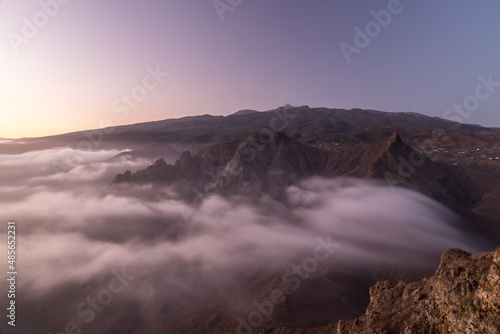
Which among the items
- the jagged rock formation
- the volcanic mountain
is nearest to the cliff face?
the volcanic mountain

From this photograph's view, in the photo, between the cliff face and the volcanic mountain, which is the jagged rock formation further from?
the cliff face

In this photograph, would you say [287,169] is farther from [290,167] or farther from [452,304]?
[452,304]

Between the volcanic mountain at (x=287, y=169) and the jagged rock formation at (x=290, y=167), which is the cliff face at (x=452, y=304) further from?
the jagged rock formation at (x=290, y=167)

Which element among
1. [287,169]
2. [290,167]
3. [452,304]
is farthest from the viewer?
[290,167]

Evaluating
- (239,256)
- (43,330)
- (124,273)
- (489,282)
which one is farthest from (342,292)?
(43,330)

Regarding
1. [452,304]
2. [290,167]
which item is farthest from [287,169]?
[452,304]

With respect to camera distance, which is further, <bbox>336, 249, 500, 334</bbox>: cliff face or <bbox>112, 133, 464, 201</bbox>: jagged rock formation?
<bbox>112, 133, 464, 201</bbox>: jagged rock formation

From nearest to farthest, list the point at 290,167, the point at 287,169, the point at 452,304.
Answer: the point at 452,304 → the point at 287,169 → the point at 290,167

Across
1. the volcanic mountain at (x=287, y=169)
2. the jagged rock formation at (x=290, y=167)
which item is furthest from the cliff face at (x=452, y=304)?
the jagged rock formation at (x=290, y=167)

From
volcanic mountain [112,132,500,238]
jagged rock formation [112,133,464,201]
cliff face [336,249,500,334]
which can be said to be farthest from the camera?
jagged rock formation [112,133,464,201]

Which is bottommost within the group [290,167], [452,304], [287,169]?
[287,169]
